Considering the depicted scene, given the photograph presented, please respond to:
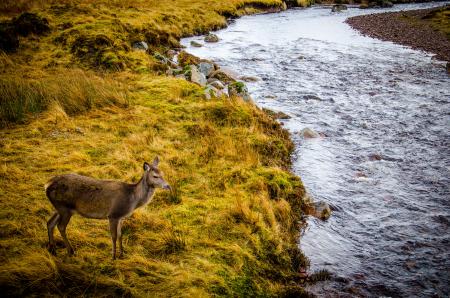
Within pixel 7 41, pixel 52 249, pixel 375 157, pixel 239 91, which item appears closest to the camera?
pixel 52 249

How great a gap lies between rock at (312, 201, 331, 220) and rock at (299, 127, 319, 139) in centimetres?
412

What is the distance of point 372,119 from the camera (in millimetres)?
13297

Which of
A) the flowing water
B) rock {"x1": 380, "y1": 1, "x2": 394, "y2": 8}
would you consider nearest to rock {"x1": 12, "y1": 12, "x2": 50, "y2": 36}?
the flowing water

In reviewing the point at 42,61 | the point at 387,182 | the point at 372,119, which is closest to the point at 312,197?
the point at 387,182

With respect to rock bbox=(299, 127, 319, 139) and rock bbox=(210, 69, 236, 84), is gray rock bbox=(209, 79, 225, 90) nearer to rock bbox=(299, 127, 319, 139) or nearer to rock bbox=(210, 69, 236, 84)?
rock bbox=(210, 69, 236, 84)

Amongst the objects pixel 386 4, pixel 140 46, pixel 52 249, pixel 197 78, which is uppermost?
pixel 386 4

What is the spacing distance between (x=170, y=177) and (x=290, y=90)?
1029 cm

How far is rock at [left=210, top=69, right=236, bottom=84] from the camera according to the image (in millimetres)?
16198

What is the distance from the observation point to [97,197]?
489cm

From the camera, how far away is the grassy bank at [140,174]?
513 cm

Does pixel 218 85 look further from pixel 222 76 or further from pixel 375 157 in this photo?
pixel 375 157

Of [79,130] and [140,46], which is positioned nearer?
→ [79,130]

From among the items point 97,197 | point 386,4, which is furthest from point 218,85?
point 386,4

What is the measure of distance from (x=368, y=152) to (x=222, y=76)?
8372 mm
